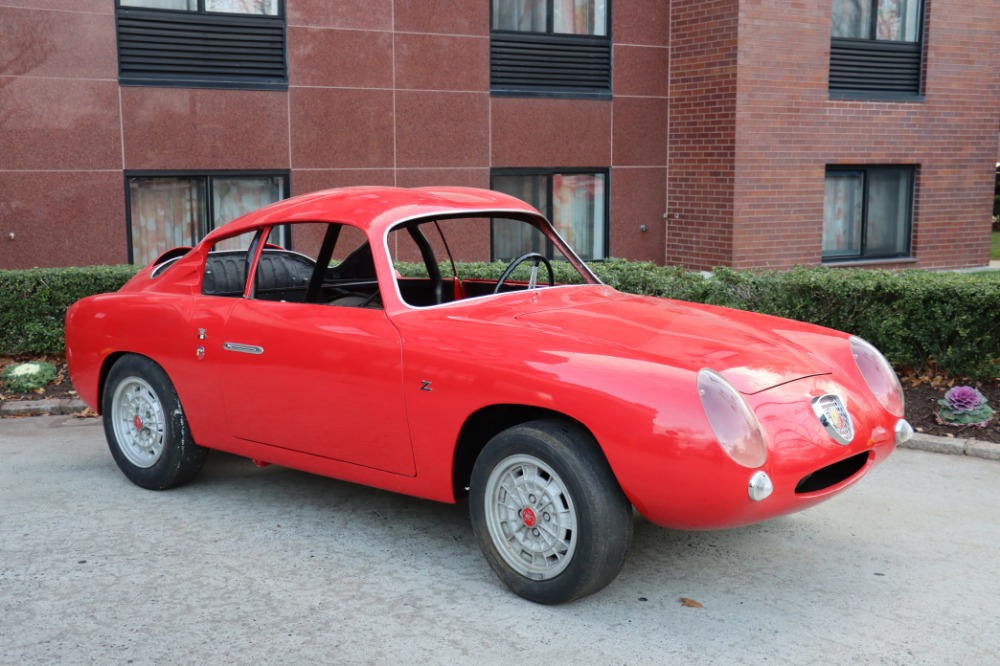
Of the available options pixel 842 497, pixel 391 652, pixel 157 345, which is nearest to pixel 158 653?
pixel 391 652

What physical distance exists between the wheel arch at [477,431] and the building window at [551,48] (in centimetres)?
915

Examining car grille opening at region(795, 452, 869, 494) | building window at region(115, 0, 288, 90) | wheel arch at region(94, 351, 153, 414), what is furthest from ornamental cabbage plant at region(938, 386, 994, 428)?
→ building window at region(115, 0, 288, 90)

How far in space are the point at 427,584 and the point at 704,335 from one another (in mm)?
1667

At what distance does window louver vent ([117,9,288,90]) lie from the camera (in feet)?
37.8

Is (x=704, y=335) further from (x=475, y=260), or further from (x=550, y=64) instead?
(x=550, y=64)

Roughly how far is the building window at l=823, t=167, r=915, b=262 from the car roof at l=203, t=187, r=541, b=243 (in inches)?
390

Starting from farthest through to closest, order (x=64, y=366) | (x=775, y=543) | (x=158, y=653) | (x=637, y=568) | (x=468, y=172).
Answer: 1. (x=468, y=172)
2. (x=64, y=366)
3. (x=775, y=543)
4. (x=637, y=568)
5. (x=158, y=653)

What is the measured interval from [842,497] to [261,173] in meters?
8.30

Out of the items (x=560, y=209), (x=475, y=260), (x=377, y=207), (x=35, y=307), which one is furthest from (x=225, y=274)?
(x=560, y=209)

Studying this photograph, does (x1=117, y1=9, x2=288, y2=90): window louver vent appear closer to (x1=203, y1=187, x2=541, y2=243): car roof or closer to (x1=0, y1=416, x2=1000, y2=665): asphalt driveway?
(x1=203, y1=187, x2=541, y2=243): car roof

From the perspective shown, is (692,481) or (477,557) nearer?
(692,481)

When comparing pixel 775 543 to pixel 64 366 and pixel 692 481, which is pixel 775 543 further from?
pixel 64 366

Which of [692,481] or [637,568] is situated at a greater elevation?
[692,481]

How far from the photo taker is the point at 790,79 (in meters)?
13.8
